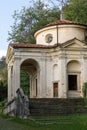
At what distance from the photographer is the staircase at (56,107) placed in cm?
2981

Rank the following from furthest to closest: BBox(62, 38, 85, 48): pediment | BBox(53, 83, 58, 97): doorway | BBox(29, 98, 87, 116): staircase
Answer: BBox(53, 83, 58, 97): doorway → BBox(62, 38, 85, 48): pediment → BBox(29, 98, 87, 116): staircase

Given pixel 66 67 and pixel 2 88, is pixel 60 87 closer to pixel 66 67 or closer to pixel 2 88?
pixel 66 67

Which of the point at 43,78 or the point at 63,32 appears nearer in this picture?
the point at 43,78

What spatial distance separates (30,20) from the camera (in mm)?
62094

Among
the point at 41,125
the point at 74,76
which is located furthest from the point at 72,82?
the point at 41,125

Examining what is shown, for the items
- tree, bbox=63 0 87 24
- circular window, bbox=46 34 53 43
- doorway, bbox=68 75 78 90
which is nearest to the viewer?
doorway, bbox=68 75 78 90

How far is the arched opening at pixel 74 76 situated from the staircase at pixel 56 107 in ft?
20.2

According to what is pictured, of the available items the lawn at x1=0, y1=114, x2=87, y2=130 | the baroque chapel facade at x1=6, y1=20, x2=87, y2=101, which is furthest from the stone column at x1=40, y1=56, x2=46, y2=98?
the lawn at x1=0, y1=114, x2=87, y2=130

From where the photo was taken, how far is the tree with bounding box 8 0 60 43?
60500 millimetres

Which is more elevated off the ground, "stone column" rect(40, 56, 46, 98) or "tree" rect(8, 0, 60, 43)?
"tree" rect(8, 0, 60, 43)

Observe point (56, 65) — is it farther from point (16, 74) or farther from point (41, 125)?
point (41, 125)

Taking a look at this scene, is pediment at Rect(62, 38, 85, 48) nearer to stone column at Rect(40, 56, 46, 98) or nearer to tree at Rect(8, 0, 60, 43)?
stone column at Rect(40, 56, 46, 98)

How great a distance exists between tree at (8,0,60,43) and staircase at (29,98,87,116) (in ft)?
90.4

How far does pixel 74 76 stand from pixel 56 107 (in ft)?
32.4
